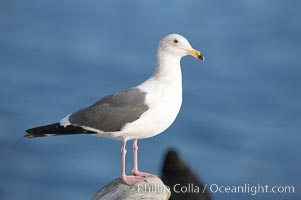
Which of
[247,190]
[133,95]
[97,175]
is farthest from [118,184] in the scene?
[97,175]

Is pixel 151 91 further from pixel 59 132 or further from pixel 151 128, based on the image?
pixel 59 132

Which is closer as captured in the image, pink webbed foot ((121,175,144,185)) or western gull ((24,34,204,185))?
western gull ((24,34,204,185))

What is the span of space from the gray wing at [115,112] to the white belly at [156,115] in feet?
0.23

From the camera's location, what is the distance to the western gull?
37.8 feet

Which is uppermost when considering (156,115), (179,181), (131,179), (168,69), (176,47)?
(176,47)

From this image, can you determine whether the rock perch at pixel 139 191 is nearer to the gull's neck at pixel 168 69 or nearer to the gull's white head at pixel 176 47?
the gull's neck at pixel 168 69

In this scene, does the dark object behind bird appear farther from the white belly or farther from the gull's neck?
the gull's neck

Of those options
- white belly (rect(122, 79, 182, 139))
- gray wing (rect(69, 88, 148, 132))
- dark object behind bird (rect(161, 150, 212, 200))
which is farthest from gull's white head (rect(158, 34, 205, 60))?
dark object behind bird (rect(161, 150, 212, 200))

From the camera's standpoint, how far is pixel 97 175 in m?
23.2

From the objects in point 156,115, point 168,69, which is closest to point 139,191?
point 156,115

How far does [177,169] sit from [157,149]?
37.2 ft

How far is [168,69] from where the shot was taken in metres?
11.8

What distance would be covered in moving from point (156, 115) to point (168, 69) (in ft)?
2.08

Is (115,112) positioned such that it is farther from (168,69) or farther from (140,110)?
(168,69)
